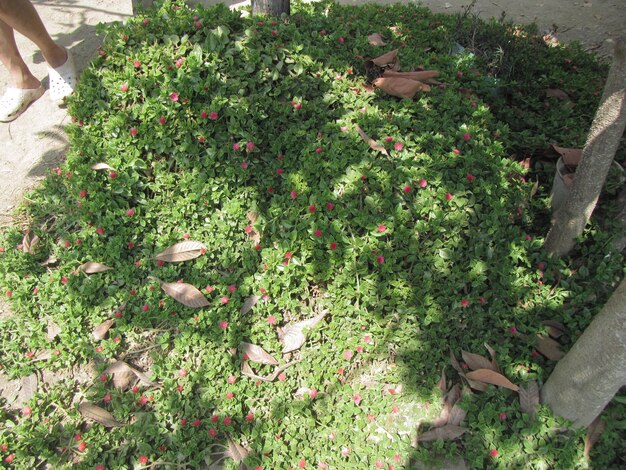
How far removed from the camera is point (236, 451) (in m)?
2.29

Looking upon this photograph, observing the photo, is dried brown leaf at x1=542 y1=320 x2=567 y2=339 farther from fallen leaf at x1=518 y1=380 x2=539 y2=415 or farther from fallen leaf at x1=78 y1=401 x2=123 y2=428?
fallen leaf at x1=78 y1=401 x2=123 y2=428

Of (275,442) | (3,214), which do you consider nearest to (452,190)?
(275,442)

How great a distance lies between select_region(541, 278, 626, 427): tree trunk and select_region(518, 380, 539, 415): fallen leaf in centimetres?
4

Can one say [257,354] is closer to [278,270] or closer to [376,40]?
[278,270]

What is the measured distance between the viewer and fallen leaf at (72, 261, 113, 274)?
2795mm

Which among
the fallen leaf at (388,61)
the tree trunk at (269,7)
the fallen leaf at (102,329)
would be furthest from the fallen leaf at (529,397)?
the tree trunk at (269,7)

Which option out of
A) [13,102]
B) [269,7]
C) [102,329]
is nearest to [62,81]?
[13,102]

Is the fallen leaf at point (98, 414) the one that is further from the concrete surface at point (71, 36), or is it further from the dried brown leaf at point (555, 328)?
the dried brown leaf at point (555, 328)

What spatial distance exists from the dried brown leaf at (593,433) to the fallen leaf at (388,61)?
230 centimetres

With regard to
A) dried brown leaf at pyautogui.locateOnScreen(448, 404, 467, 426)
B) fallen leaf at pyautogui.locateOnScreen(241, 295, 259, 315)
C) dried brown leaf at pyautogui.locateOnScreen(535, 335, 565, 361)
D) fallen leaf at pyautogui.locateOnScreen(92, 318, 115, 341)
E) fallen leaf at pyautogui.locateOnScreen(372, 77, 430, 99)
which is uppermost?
fallen leaf at pyautogui.locateOnScreen(372, 77, 430, 99)

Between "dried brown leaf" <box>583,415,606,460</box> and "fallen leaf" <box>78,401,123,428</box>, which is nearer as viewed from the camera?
"dried brown leaf" <box>583,415,606,460</box>

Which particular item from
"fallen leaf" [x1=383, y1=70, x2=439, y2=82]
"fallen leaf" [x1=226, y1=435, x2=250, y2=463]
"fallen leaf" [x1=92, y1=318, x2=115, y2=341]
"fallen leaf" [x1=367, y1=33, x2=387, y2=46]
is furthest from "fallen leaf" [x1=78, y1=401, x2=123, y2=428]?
"fallen leaf" [x1=367, y1=33, x2=387, y2=46]

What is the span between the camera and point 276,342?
2.54 m

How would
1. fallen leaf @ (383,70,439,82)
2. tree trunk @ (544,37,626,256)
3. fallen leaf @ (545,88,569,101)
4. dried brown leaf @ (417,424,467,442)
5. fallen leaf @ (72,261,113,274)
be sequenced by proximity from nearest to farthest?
1. tree trunk @ (544,37,626,256)
2. dried brown leaf @ (417,424,467,442)
3. fallen leaf @ (72,261,113,274)
4. fallen leaf @ (383,70,439,82)
5. fallen leaf @ (545,88,569,101)
